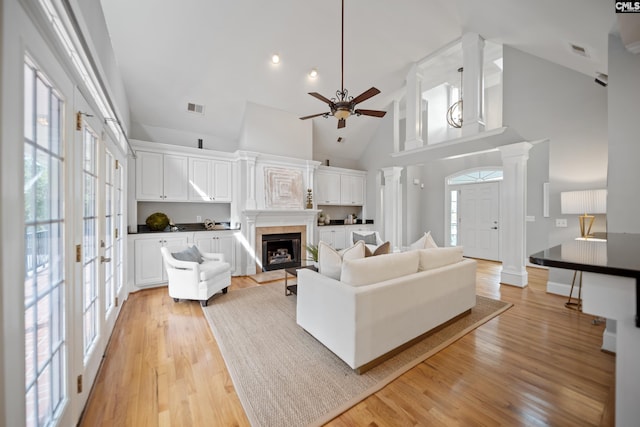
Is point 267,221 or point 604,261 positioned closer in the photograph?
point 604,261

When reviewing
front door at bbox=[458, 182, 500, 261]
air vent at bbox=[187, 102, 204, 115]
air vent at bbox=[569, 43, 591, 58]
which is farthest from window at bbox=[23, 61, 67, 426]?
front door at bbox=[458, 182, 500, 261]

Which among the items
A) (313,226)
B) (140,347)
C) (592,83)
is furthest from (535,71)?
(140,347)

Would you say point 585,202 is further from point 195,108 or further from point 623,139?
point 195,108

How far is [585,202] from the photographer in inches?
116

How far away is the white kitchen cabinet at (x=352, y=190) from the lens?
656 centimetres

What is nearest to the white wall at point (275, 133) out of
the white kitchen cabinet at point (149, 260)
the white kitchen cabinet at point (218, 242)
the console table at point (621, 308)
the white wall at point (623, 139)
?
the white kitchen cabinet at point (218, 242)

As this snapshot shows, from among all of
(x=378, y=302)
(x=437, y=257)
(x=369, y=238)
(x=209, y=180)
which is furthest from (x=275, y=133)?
(x=378, y=302)

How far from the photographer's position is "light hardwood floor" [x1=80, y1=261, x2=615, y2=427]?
5.08ft

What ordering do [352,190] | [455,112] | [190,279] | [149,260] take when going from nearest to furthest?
[190,279]
[149,260]
[455,112]
[352,190]

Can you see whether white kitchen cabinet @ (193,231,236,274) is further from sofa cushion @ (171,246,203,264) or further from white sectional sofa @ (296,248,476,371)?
white sectional sofa @ (296,248,476,371)

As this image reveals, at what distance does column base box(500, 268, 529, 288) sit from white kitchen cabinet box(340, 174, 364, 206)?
11.9 feet

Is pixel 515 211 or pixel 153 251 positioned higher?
pixel 515 211

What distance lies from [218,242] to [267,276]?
43.4 inches

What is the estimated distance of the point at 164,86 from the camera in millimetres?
4020
